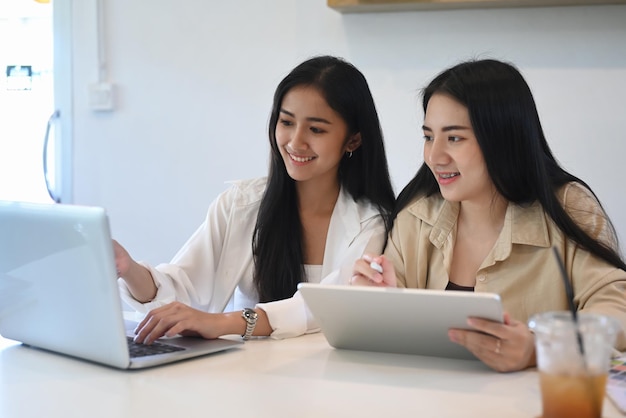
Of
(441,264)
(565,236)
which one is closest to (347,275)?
(441,264)

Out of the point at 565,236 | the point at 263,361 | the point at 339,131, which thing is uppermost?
the point at 339,131

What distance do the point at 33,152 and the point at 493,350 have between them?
9.47 feet

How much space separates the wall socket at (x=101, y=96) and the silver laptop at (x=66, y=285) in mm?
2094

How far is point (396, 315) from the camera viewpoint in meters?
1.33

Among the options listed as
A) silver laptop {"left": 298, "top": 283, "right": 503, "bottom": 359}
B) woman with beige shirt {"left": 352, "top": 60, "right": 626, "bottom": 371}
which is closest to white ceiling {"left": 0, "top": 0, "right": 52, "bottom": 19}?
woman with beige shirt {"left": 352, "top": 60, "right": 626, "bottom": 371}

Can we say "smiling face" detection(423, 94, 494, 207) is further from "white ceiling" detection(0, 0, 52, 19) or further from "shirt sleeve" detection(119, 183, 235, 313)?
"white ceiling" detection(0, 0, 52, 19)

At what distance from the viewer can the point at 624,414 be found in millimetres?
1081

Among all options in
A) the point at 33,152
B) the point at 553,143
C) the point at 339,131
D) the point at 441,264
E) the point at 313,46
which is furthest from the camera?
the point at 33,152

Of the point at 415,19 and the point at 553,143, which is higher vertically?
the point at 415,19

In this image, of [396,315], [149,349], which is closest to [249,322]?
[149,349]

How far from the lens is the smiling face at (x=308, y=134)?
2.00 meters

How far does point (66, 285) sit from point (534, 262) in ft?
3.08

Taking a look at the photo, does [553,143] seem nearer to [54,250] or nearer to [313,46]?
[313,46]

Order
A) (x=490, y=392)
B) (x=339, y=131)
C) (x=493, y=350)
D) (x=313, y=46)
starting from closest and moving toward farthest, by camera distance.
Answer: (x=490, y=392) < (x=493, y=350) < (x=339, y=131) < (x=313, y=46)
